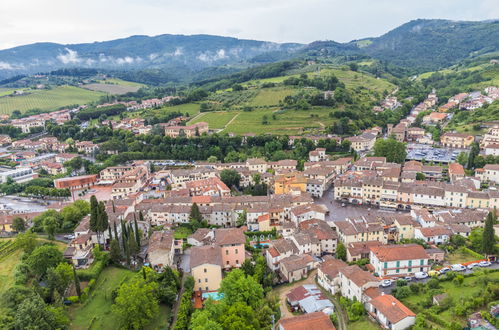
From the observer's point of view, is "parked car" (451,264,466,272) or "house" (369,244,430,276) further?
"house" (369,244,430,276)

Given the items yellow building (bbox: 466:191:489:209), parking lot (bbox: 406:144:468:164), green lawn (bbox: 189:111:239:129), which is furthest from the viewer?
green lawn (bbox: 189:111:239:129)

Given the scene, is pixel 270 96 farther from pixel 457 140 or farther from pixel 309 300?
pixel 309 300

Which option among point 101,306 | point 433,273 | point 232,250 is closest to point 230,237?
point 232,250

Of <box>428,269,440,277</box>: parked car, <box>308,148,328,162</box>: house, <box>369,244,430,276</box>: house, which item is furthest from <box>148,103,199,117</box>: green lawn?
<box>428,269,440,277</box>: parked car

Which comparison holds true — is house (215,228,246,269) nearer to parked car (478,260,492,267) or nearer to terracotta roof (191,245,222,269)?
terracotta roof (191,245,222,269)

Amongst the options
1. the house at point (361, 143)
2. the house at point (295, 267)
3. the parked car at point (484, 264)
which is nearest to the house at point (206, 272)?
the house at point (295, 267)

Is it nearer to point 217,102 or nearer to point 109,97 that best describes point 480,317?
point 217,102
